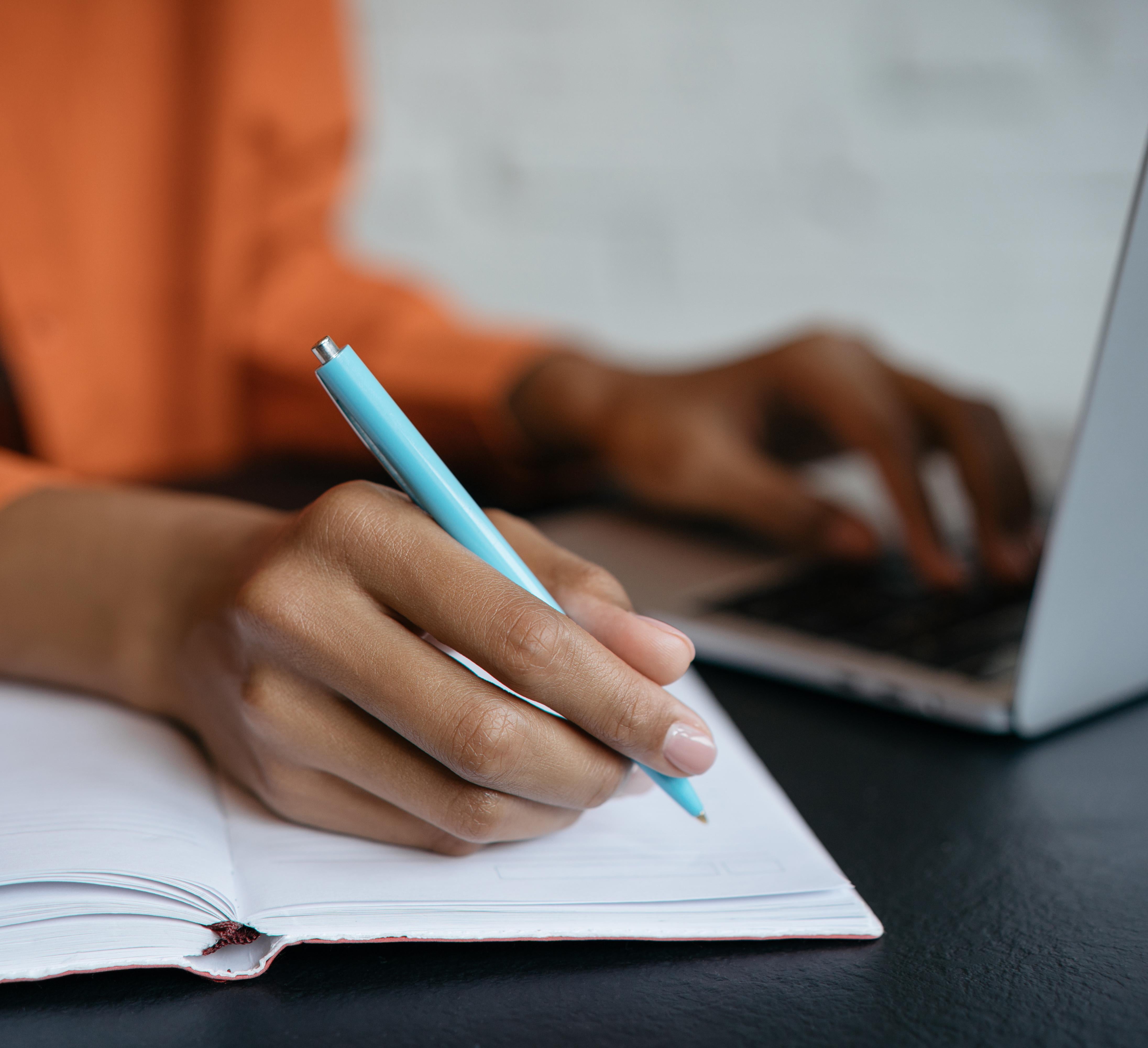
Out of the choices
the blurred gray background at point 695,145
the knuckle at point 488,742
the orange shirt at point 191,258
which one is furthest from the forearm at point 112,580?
the blurred gray background at point 695,145

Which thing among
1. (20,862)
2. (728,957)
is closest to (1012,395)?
(728,957)

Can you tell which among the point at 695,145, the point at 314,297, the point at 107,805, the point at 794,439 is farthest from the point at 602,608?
the point at 695,145

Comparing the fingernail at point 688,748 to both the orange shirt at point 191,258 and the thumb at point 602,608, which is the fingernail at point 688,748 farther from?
the orange shirt at point 191,258

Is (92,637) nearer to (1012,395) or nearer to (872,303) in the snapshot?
(1012,395)

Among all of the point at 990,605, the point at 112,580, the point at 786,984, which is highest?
the point at 112,580

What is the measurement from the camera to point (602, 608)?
11.2 inches

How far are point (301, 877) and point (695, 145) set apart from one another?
1309 mm

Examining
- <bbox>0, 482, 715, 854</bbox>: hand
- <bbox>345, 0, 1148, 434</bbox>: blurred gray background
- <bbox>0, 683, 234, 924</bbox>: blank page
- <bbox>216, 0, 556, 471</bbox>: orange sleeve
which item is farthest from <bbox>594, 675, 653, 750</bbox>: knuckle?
<bbox>345, 0, 1148, 434</bbox>: blurred gray background

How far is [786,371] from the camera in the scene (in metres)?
0.64

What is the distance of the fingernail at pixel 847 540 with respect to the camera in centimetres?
54

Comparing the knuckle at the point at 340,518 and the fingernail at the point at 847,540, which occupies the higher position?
the knuckle at the point at 340,518

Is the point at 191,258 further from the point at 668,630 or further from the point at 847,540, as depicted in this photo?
the point at 668,630

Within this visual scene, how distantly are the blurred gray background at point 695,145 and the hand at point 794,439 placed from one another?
45 cm

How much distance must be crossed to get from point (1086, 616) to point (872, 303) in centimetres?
75
